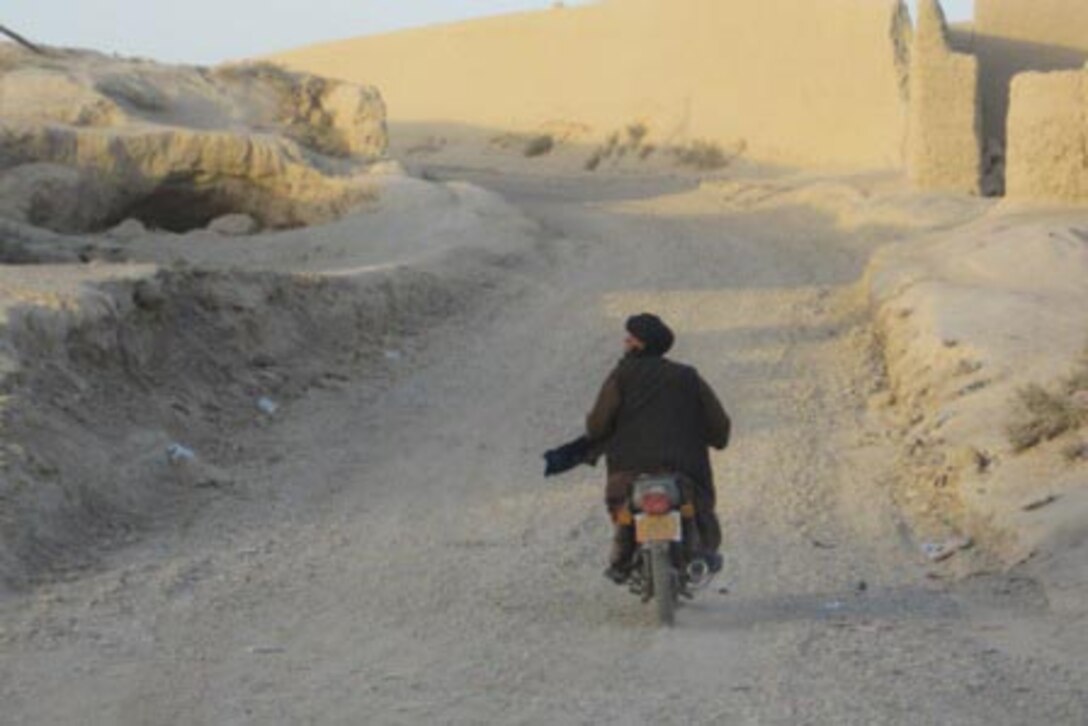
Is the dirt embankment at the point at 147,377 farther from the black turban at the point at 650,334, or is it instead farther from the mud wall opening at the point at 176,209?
the mud wall opening at the point at 176,209

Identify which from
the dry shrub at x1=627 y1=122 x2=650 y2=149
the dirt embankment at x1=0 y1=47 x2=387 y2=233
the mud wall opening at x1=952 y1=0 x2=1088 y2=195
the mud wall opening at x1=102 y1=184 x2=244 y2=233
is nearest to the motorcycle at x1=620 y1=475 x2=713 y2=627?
the dirt embankment at x1=0 y1=47 x2=387 y2=233

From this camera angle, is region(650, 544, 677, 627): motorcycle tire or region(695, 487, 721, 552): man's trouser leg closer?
region(650, 544, 677, 627): motorcycle tire

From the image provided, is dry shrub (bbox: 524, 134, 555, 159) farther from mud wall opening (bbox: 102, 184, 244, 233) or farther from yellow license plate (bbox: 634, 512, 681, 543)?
yellow license plate (bbox: 634, 512, 681, 543)

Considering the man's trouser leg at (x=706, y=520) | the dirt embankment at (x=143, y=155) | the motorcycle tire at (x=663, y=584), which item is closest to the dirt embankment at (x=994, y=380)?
the man's trouser leg at (x=706, y=520)

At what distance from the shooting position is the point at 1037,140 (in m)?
17.9

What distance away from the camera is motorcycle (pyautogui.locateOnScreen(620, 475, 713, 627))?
25.4 feet

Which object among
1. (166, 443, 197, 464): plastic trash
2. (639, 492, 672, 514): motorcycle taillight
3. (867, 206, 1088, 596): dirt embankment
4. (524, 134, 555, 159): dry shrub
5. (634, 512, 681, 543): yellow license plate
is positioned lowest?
(524, 134, 555, 159): dry shrub

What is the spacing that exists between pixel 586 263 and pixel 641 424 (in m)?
11.8

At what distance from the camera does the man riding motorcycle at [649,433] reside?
26.2 feet

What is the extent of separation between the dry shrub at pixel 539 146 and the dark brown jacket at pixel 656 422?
1411 inches

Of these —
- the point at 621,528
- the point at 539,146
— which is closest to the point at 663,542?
the point at 621,528

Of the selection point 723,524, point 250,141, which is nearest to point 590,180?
point 250,141

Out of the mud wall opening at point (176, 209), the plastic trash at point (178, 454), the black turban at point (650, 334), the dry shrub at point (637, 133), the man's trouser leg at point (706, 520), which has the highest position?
the black turban at point (650, 334)

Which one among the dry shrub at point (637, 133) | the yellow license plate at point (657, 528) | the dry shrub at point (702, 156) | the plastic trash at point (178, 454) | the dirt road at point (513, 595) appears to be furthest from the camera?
the dry shrub at point (637, 133)
